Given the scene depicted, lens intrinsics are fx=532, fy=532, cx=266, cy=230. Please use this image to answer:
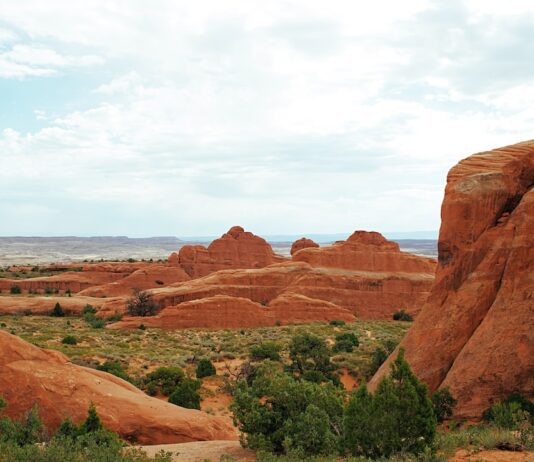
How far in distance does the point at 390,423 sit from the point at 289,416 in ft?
10.1

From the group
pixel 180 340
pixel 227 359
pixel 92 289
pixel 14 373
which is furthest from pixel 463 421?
pixel 92 289

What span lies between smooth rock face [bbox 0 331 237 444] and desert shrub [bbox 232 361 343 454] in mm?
2926

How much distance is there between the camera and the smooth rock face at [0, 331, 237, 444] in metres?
14.3

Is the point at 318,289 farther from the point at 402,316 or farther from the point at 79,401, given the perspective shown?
the point at 79,401

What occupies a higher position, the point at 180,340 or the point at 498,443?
the point at 498,443

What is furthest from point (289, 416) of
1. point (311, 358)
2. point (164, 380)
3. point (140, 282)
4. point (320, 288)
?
point (140, 282)

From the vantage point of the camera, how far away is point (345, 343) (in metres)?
32.8

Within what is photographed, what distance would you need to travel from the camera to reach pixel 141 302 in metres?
50.7

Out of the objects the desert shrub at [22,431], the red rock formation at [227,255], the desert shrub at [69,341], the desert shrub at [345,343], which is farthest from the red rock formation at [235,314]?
the desert shrub at [22,431]

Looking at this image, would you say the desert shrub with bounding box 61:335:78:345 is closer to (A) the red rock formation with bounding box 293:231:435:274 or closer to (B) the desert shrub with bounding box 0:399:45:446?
(B) the desert shrub with bounding box 0:399:45:446

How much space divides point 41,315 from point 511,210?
48127mm

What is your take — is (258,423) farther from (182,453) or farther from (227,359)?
(227,359)

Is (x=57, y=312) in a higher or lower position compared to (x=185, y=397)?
lower

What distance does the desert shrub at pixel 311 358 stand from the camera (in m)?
24.9
